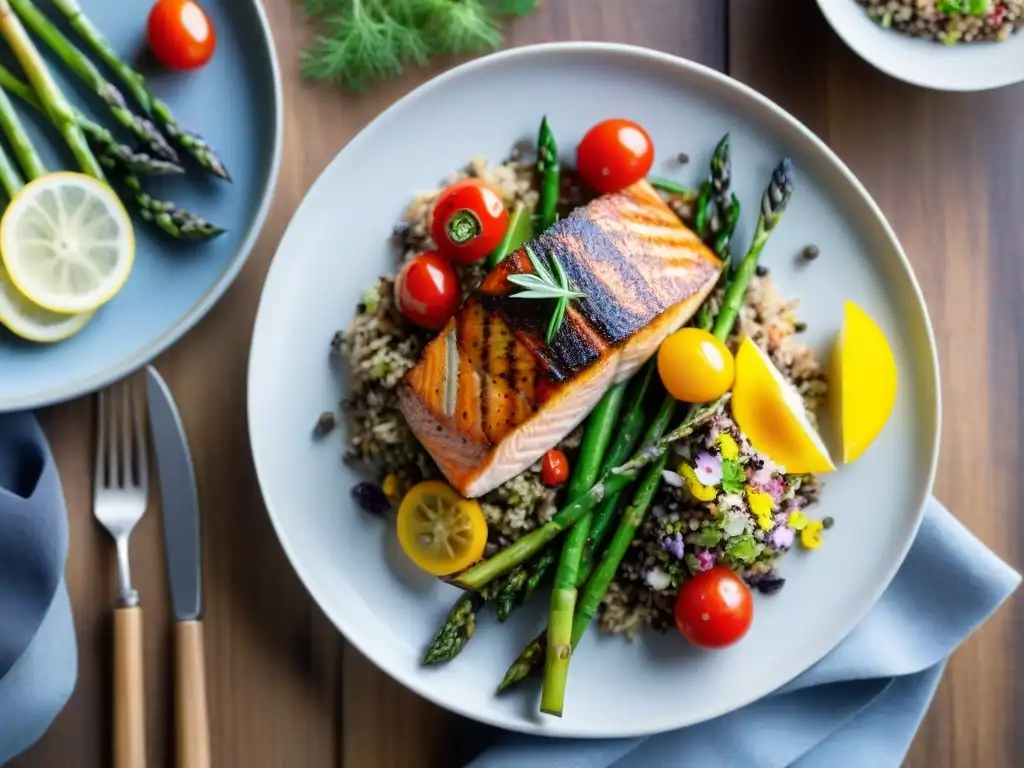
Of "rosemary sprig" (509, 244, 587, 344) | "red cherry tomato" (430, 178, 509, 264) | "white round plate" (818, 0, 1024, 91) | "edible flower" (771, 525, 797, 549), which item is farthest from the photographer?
"white round plate" (818, 0, 1024, 91)

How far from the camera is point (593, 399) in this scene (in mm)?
2947

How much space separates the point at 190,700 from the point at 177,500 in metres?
0.60

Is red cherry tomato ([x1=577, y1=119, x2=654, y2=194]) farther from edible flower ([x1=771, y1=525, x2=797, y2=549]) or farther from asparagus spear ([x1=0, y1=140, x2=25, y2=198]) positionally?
asparagus spear ([x1=0, y1=140, x2=25, y2=198])

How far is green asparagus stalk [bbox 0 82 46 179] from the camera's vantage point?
9.55ft

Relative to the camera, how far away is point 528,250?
2775 mm

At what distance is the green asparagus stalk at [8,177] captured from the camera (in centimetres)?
290

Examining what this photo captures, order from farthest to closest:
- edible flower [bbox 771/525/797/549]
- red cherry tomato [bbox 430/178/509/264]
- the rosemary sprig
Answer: edible flower [bbox 771/525/797/549] < red cherry tomato [bbox 430/178/509/264] < the rosemary sprig

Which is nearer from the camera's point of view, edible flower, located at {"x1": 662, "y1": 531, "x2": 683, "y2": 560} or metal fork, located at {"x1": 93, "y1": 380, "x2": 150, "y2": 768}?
edible flower, located at {"x1": 662, "y1": 531, "x2": 683, "y2": 560}

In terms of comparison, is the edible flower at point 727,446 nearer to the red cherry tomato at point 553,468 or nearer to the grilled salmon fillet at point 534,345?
the grilled salmon fillet at point 534,345

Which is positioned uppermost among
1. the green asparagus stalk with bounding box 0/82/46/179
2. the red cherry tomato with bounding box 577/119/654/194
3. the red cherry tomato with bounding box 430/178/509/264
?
the green asparagus stalk with bounding box 0/82/46/179

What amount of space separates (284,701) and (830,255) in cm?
219

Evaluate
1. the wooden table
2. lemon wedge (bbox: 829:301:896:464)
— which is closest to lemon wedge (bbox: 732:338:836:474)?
lemon wedge (bbox: 829:301:896:464)

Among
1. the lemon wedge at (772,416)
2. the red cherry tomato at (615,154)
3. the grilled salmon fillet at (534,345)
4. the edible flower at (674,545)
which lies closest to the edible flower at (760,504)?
the lemon wedge at (772,416)

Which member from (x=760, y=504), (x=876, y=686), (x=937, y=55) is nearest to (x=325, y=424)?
(x=760, y=504)
